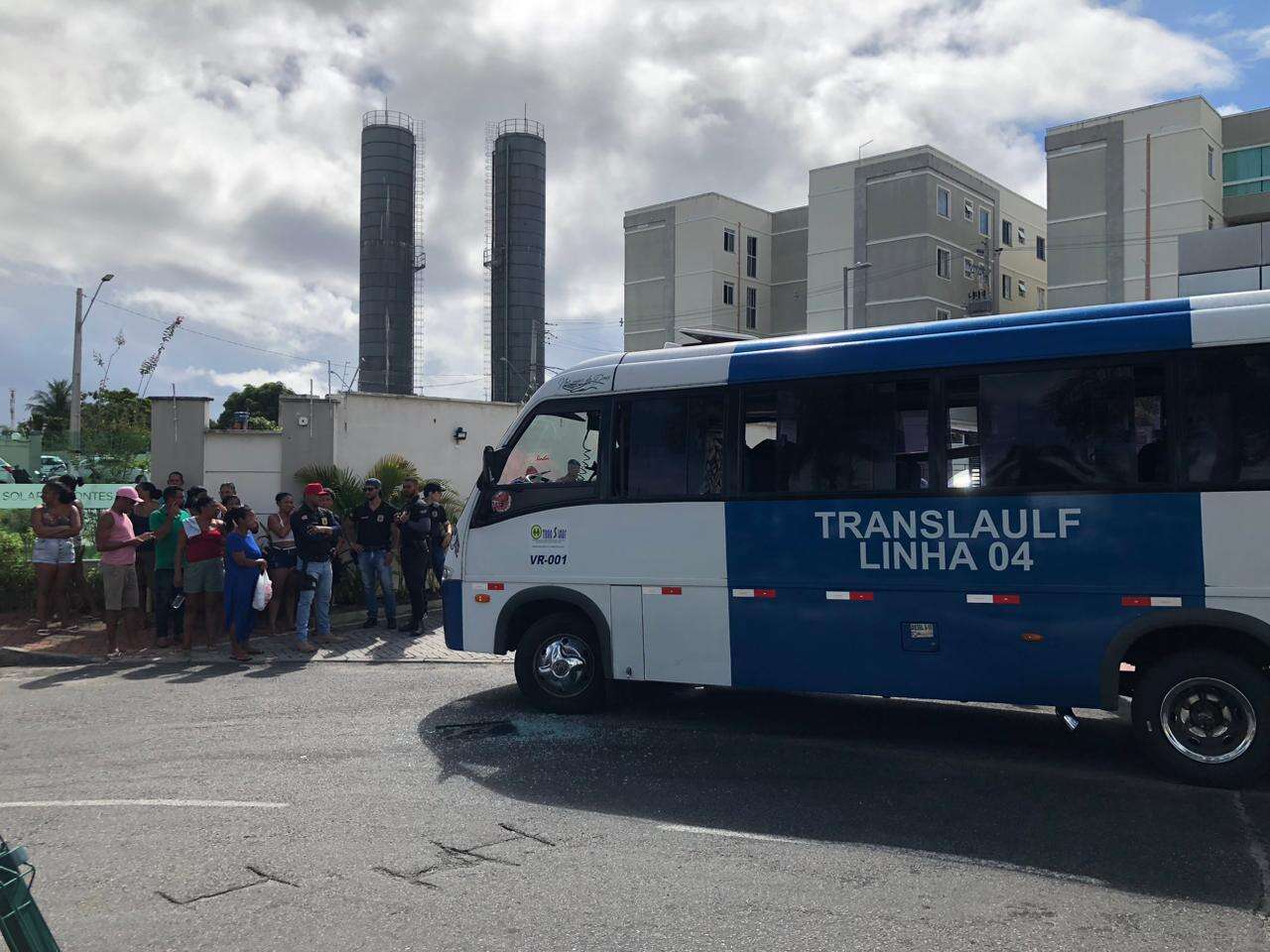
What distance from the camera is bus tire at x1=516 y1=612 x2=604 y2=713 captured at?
350 inches

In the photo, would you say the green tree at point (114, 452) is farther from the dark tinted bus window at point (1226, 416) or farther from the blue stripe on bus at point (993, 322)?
the dark tinted bus window at point (1226, 416)

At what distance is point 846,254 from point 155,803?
186 feet

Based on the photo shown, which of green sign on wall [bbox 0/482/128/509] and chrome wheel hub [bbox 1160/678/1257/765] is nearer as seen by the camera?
chrome wheel hub [bbox 1160/678/1257/765]

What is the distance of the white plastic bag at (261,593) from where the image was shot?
11883 millimetres

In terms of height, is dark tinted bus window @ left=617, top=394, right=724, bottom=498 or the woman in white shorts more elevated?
dark tinted bus window @ left=617, top=394, right=724, bottom=498

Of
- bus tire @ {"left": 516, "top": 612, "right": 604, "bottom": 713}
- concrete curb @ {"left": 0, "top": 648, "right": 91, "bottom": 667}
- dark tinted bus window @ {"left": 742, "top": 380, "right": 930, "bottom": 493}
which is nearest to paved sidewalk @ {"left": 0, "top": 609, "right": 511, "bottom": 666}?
concrete curb @ {"left": 0, "top": 648, "right": 91, "bottom": 667}

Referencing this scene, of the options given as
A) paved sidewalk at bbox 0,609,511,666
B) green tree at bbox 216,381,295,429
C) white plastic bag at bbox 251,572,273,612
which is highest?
green tree at bbox 216,381,295,429

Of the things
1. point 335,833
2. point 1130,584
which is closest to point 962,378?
point 1130,584

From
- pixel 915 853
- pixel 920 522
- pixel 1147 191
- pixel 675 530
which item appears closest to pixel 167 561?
pixel 675 530

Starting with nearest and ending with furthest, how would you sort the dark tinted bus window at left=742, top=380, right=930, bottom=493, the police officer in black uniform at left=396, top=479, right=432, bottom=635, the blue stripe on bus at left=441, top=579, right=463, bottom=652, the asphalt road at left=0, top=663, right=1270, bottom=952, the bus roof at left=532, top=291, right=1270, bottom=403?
the asphalt road at left=0, top=663, right=1270, bottom=952
the bus roof at left=532, top=291, right=1270, bottom=403
the dark tinted bus window at left=742, top=380, right=930, bottom=493
the blue stripe on bus at left=441, top=579, right=463, bottom=652
the police officer in black uniform at left=396, top=479, right=432, bottom=635

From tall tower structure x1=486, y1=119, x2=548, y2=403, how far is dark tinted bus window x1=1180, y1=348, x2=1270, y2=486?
78.4m

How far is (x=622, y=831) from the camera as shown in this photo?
5.82m

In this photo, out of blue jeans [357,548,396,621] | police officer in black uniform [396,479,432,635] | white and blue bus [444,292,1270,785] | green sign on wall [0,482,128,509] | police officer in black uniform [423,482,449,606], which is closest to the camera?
white and blue bus [444,292,1270,785]

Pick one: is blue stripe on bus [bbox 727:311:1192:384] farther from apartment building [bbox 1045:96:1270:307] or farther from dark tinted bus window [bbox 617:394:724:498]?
apartment building [bbox 1045:96:1270:307]
